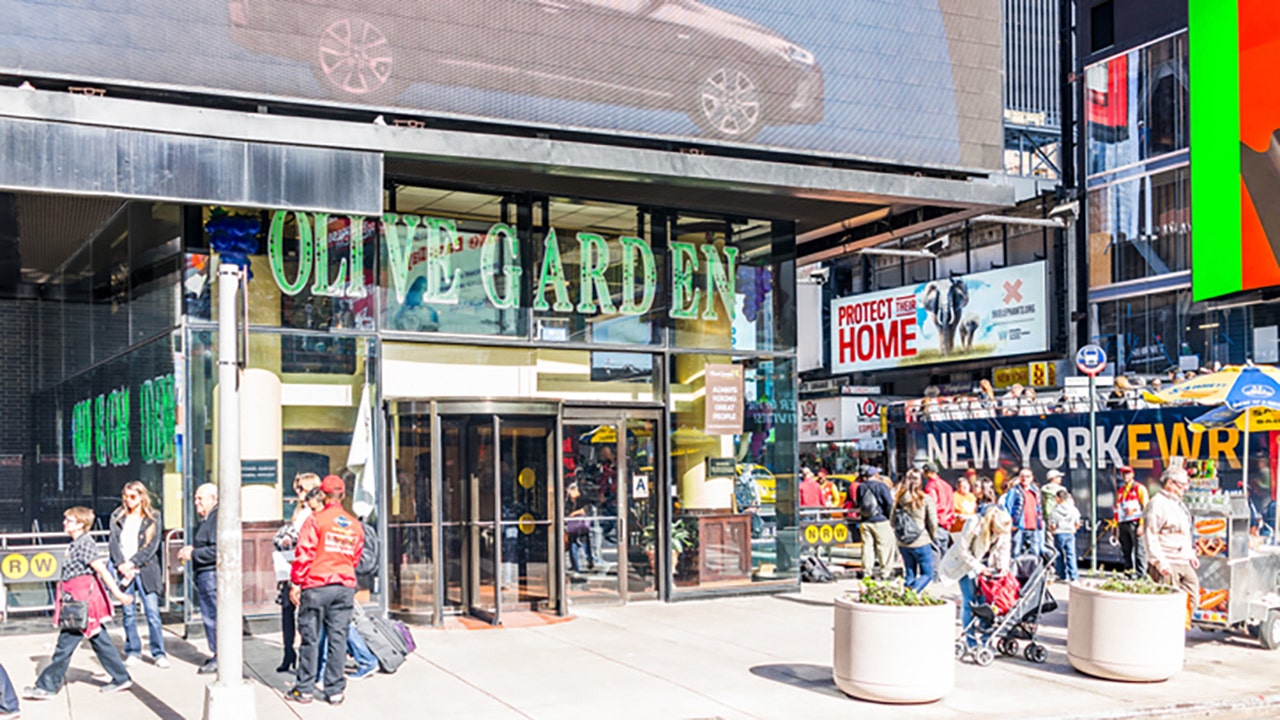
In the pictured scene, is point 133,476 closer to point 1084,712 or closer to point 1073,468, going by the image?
point 1084,712

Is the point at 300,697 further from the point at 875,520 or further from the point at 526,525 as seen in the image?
the point at 875,520

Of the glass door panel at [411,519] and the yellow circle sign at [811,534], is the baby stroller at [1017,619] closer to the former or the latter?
the glass door panel at [411,519]

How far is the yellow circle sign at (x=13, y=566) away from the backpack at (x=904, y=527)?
9.73m

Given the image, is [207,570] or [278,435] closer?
[207,570]

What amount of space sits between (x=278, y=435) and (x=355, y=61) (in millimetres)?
4368

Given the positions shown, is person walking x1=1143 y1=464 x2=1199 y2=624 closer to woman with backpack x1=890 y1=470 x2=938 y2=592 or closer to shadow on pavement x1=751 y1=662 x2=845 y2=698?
woman with backpack x1=890 y1=470 x2=938 y2=592

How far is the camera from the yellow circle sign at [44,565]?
13867 mm

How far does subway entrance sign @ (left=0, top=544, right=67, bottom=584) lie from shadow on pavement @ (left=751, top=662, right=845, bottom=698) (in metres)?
7.76

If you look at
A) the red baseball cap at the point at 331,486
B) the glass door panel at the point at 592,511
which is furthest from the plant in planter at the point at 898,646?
the glass door panel at the point at 592,511

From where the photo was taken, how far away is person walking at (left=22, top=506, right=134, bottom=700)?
10.3 metres

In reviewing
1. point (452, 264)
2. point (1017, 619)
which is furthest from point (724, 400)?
point (1017, 619)

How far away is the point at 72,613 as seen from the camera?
10.2 metres

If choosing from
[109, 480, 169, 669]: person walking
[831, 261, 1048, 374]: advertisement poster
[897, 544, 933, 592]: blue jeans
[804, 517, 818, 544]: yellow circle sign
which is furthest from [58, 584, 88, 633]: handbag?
[831, 261, 1048, 374]: advertisement poster

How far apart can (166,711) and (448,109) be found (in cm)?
626
